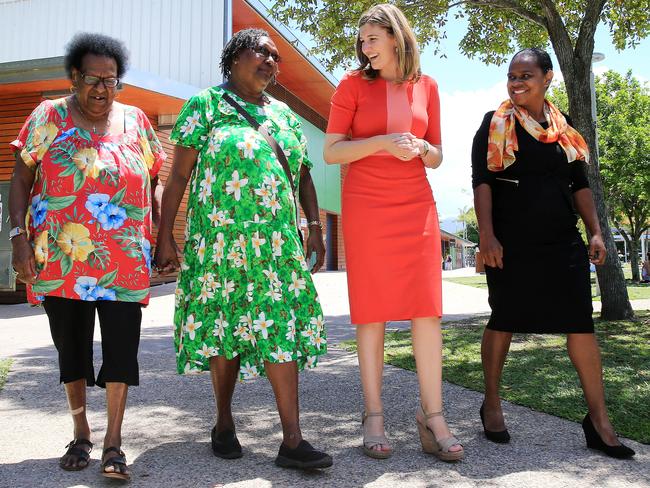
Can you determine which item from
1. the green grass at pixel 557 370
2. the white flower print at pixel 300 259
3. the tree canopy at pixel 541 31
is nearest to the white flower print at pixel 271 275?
the white flower print at pixel 300 259

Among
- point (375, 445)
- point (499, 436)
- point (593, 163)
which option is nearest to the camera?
point (375, 445)

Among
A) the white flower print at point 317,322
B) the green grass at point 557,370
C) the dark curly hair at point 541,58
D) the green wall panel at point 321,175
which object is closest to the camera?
the white flower print at point 317,322

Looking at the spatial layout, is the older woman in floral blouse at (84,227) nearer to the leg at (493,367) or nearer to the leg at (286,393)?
the leg at (286,393)

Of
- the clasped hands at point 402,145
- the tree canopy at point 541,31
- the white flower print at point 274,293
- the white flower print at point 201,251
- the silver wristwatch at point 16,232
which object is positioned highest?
the tree canopy at point 541,31

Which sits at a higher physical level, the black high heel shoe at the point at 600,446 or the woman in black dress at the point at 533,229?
the woman in black dress at the point at 533,229

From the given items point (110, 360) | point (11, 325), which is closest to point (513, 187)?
point (110, 360)

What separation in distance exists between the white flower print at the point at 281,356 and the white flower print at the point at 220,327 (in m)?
0.25

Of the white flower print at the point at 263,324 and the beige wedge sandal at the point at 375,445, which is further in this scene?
the beige wedge sandal at the point at 375,445

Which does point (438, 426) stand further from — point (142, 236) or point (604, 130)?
point (604, 130)

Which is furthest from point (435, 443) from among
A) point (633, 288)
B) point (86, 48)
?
point (633, 288)

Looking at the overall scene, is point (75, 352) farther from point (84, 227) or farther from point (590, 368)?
point (590, 368)

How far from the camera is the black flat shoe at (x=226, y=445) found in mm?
2959

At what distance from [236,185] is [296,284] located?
0.53 m

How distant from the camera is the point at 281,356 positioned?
9.14ft
